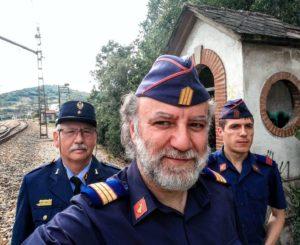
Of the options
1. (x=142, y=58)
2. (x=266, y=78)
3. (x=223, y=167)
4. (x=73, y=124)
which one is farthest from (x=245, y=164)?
(x=142, y=58)

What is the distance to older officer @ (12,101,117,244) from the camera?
2.71 metres

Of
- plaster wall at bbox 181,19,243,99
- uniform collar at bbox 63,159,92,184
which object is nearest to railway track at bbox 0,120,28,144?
plaster wall at bbox 181,19,243,99

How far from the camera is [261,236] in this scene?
9.73 feet

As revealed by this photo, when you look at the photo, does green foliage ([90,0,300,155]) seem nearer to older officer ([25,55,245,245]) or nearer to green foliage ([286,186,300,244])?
green foliage ([286,186,300,244])

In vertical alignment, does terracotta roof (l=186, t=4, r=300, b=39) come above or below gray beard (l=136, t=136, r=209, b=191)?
above

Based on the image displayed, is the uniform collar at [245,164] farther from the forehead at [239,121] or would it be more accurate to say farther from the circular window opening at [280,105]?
the circular window opening at [280,105]

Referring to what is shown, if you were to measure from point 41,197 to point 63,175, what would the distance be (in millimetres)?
253

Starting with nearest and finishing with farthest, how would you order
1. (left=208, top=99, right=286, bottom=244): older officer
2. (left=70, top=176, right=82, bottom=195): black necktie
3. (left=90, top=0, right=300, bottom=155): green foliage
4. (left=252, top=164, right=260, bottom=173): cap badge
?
(left=70, top=176, right=82, bottom=195): black necktie < (left=208, top=99, right=286, bottom=244): older officer < (left=252, top=164, right=260, bottom=173): cap badge < (left=90, top=0, right=300, bottom=155): green foliage

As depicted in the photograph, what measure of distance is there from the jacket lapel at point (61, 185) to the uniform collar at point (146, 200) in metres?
1.14

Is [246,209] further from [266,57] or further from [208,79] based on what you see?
[208,79]

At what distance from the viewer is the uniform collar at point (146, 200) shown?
5.21ft

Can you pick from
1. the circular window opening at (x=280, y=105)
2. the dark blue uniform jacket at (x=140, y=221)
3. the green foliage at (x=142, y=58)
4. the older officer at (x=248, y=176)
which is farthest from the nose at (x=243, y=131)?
the green foliage at (x=142, y=58)

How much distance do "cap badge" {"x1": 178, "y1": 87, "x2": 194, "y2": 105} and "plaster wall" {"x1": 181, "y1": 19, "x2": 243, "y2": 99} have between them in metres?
4.39

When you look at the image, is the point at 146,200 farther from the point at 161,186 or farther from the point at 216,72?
the point at 216,72
